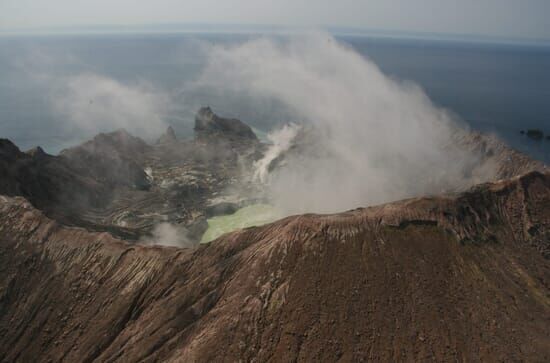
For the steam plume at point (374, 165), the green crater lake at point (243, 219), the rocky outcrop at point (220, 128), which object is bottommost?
the green crater lake at point (243, 219)

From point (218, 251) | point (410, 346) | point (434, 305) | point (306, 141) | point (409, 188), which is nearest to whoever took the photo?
point (410, 346)

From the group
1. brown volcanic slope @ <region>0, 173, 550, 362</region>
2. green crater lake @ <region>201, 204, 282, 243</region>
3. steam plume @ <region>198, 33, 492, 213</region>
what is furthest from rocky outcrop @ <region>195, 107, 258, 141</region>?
brown volcanic slope @ <region>0, 173, 550, 362</region>

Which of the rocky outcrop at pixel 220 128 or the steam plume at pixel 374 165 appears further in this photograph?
the rocky outcrop at pixel 220 128

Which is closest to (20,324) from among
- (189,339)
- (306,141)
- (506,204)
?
(189,339)

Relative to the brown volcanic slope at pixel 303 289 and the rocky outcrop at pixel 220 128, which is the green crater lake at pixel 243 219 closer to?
the brown volcanic slope at pixel 303 289

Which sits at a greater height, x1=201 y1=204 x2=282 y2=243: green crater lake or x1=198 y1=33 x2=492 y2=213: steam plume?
x1=198 y1=33 x2=492 y2=213: steam plume

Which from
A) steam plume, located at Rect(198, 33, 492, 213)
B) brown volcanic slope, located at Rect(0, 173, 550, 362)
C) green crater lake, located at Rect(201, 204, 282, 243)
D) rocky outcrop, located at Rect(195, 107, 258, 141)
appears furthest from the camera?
rocky outcrop, located at Rect(195, 107, 258, 141)

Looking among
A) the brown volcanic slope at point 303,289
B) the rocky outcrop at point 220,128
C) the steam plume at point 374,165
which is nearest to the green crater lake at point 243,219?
the steam plume at point 374,165

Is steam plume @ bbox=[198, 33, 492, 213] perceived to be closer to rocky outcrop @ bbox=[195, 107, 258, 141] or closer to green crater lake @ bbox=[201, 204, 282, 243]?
green crater lake @ bbox=[201, 204, 282, 243]

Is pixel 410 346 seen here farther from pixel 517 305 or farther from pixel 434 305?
pixel 517 305
